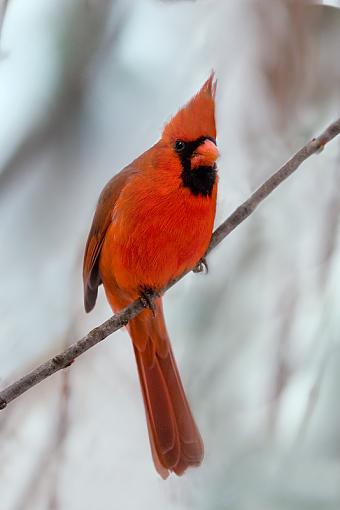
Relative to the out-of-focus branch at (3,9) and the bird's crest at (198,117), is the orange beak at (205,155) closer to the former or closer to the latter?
the bird's crest at (198,117)

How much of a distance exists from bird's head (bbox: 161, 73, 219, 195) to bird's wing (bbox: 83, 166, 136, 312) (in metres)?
0.21

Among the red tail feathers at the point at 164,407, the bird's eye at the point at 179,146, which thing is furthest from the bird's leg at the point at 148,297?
the bird's eye at the point at 179,146

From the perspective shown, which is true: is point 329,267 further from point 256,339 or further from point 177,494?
point 177,494

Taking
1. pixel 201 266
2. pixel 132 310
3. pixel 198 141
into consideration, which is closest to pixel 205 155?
pixel 198 141

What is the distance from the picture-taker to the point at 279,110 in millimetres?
2924

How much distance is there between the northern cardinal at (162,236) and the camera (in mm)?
2404

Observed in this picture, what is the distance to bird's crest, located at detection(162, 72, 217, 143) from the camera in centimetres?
240

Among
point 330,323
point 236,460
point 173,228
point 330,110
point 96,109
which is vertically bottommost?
point 236,460

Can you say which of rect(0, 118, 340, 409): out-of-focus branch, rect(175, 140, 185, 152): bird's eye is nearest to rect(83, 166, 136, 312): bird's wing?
rect(175, 140, 185, 152): bird's eye

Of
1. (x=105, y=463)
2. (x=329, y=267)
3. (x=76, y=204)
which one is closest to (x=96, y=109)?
(x=76, y=204)

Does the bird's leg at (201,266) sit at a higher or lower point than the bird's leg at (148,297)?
higher

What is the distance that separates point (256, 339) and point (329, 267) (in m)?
0.31

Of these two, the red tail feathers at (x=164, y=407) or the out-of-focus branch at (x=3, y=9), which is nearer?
the out-of-focus branch at (x=3, y=9)

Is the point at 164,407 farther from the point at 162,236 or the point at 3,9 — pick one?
the point at 3,9
